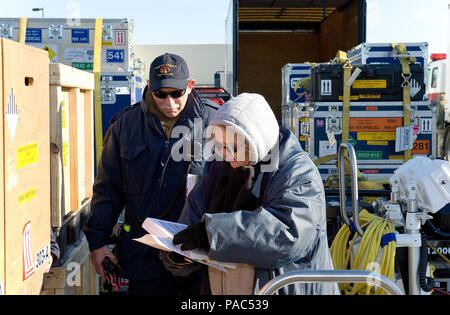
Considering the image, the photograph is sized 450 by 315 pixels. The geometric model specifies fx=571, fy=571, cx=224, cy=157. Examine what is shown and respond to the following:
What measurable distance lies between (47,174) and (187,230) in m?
0.79

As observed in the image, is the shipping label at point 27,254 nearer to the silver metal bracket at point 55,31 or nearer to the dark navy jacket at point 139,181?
the dark navy jacket at point 139,181

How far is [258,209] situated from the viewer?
2170 millimetres

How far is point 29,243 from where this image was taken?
7.83ft

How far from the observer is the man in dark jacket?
11.0 ft

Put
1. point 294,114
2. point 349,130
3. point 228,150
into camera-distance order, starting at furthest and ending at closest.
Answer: point 294,114 < point 349,130 < point 228,150

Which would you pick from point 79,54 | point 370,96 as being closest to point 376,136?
point 370,96

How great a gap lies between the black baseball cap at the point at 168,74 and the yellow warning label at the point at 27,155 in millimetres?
1066

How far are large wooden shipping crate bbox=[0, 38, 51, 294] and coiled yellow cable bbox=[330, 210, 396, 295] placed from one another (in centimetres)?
191

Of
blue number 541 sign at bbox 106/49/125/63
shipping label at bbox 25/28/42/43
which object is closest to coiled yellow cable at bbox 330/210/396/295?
blue number 541 sign at bbox 106/49/125/63

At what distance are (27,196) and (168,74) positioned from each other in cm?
128

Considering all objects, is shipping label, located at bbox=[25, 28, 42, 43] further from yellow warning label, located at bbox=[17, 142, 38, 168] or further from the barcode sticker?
yellow warning label, located at bbox=[17, 142, 38, 168]

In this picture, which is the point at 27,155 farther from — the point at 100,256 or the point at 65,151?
the point at 100,256
